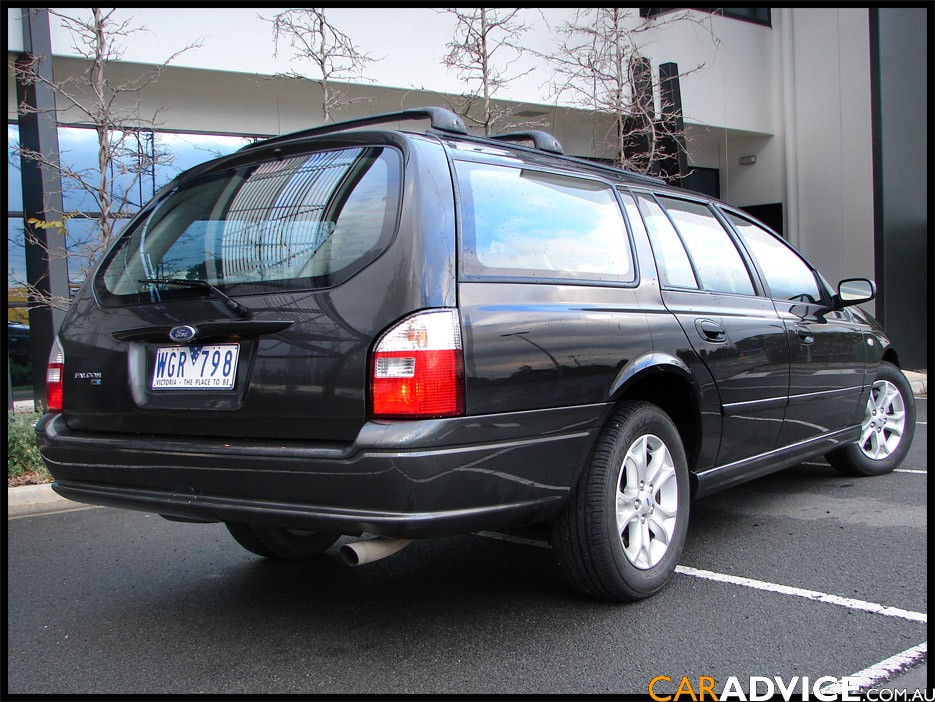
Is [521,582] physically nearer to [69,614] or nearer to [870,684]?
[870,684]

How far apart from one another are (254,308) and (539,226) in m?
1.09

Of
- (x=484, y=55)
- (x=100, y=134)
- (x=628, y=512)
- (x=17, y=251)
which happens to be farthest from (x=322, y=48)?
(x=628, y=512)

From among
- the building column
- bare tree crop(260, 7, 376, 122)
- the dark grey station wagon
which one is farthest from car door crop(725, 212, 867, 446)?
the building column

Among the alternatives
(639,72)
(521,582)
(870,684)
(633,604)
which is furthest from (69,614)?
(639,72)

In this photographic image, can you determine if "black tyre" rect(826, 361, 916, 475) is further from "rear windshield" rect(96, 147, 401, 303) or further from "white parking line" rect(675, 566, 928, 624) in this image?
"rear windshield" rect(96, 147, 401, 303)

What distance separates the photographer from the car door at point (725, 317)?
3639 mm

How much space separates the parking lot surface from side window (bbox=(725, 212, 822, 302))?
1.24 metres

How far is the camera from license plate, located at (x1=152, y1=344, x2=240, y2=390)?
2.76 m

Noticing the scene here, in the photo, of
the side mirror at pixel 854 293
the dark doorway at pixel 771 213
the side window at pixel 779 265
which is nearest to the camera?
the side window at pixel 779 265

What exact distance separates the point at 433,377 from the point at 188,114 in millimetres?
8845

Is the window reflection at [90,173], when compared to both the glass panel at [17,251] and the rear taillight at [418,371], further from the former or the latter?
the rear taillight at [418,371]

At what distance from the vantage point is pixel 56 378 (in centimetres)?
329

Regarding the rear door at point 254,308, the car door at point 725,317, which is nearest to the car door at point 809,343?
the car door at point 725,317

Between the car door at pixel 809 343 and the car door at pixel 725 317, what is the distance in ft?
0.50
